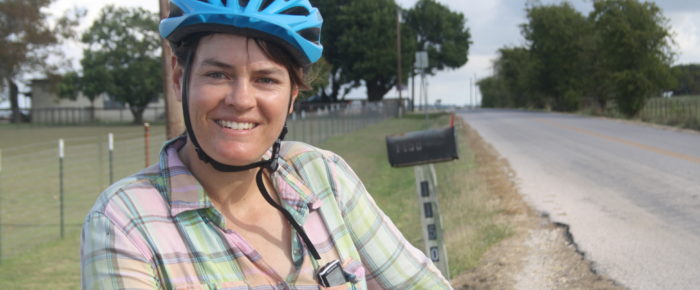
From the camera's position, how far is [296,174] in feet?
6.22

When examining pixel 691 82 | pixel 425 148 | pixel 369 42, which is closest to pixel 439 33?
pixel 369 42

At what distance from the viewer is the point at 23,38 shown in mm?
39375

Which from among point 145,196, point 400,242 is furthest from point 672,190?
point 145,196

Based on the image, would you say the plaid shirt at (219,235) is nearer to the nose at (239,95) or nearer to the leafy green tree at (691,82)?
the nose at (239,95)

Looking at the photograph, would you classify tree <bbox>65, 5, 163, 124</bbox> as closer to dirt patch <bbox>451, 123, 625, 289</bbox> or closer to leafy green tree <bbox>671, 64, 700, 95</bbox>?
leafy green tree <bbox>671, 64, 700, 95</bbox>

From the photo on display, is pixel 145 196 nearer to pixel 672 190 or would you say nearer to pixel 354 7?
pixel 672 190

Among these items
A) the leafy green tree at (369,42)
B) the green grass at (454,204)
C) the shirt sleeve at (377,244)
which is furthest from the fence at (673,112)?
the shirt sleeve at (377,244)

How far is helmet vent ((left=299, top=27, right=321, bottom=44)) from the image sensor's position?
1.81m

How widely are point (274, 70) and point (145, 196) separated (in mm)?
421

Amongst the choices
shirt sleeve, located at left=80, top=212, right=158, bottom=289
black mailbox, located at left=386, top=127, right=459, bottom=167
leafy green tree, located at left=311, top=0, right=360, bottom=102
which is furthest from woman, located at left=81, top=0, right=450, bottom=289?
leafy green tree, located at left=311, top=0, right=360, bottom=102

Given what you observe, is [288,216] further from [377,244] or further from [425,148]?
[425,148]

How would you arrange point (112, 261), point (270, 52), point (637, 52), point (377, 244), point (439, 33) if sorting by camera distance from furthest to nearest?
point (439, 33) → point (637, 52) → point (377, 244) → point (270, 52) → point (112, 261)

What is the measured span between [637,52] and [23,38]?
103 ft

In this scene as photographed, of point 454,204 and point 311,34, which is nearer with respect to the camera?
point 311,34
